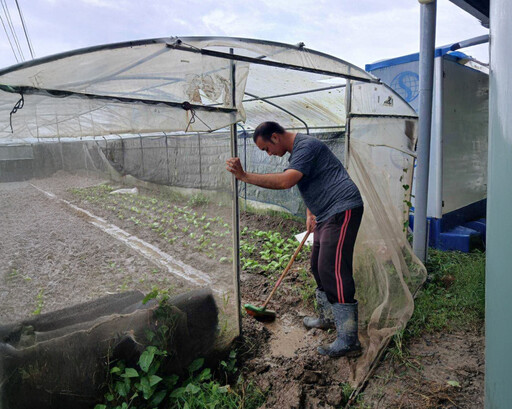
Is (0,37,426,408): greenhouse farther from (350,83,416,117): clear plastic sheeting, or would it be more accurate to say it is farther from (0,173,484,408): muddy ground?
(350,83,416,117): clear plastic sheeting

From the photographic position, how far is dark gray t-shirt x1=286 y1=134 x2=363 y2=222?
294cm

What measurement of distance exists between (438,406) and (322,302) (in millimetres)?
1331

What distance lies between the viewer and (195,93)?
2.60 metres

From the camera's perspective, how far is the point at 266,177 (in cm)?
279

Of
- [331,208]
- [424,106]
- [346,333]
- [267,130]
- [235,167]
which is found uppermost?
[424,106]

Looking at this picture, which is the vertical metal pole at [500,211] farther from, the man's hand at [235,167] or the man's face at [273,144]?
the man's face at [273,144]

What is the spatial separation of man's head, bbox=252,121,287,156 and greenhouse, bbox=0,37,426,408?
10.3 inches

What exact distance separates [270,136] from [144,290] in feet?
5.18

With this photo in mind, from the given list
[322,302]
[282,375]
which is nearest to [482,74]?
[322,302]

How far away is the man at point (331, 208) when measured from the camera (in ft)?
9.53

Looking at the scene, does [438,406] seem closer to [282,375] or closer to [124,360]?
[282,375]

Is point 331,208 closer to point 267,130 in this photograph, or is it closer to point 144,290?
point 267,130

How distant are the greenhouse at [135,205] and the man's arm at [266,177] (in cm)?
19

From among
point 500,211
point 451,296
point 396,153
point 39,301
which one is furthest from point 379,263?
point 39,301
